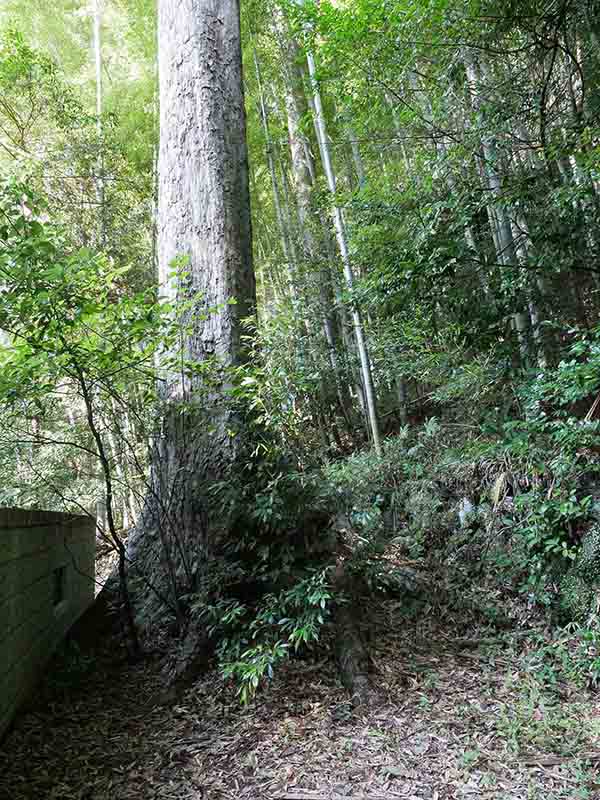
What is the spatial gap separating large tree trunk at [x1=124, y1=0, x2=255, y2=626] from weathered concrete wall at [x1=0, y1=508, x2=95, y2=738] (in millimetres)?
503

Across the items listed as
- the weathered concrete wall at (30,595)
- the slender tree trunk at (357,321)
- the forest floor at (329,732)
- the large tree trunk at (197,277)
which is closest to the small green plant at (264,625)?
the forest floor at (329,732)

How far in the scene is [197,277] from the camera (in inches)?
125

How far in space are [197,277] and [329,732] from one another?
2499 millimetres

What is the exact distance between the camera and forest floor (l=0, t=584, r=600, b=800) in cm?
182

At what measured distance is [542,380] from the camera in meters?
3.15

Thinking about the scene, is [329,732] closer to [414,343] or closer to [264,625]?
[264,625]

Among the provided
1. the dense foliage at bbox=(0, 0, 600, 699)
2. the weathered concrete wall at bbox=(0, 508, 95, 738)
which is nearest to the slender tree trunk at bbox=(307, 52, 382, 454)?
the dense foliage at bbox=(0, 0, 600, 699)

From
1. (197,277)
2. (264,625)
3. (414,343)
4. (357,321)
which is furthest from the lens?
(357,321)

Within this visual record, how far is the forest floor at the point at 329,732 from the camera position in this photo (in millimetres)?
1817

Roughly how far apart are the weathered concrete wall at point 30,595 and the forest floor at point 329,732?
0.15 meters

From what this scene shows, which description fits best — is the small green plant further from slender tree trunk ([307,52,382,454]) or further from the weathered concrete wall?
slender tree trunk ([307,52,382,454])

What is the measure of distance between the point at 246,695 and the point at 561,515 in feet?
6.45

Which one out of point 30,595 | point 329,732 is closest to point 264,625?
point 329,732

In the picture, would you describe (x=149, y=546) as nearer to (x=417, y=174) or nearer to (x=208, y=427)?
(x=208, y=427)
